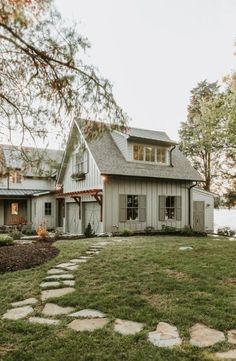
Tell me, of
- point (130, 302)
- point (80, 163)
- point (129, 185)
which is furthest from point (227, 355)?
point (80, 163)

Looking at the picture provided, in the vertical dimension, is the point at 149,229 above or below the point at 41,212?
below

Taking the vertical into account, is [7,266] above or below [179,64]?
below

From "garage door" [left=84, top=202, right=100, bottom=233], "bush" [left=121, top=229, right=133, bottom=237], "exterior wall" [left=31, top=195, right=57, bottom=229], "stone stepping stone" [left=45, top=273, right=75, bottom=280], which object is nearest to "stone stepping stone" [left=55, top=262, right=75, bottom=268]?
"stone stepping stone" [left=45, top=273, right=75, bottom=280]

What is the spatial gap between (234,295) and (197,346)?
6.21 feet

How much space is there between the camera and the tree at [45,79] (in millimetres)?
4926

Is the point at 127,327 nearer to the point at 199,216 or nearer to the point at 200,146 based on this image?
the point at 199,216

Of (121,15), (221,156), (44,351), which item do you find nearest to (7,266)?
(44,351)

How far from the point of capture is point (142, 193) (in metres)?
17.1

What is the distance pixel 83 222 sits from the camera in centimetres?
1814

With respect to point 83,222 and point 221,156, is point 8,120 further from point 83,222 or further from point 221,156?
point 221,156

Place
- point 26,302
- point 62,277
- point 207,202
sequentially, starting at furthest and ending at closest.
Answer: point 207,202 < point 62,277 < point 26,302

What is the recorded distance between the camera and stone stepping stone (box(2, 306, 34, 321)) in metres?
3.98

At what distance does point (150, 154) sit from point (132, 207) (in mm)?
3216

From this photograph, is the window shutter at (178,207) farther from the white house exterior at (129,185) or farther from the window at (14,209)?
the window at (14,209)
